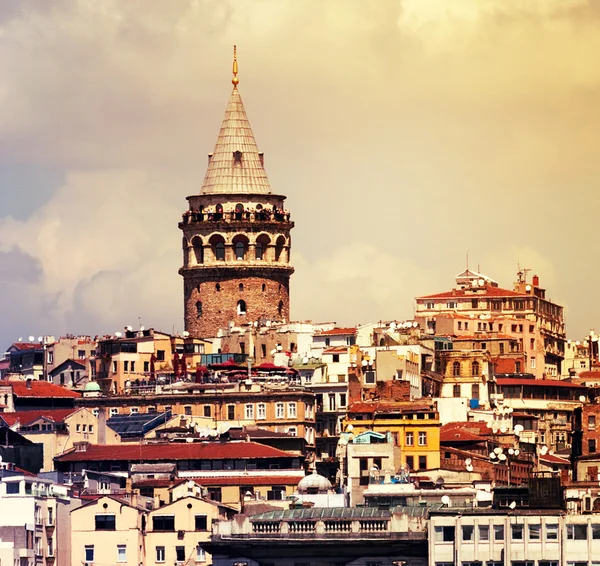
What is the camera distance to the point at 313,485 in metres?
160

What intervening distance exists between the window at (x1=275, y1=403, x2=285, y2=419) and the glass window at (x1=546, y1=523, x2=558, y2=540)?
68651 millimetres

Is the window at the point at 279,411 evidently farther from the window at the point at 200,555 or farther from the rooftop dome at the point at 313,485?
the window at the point at 200,555

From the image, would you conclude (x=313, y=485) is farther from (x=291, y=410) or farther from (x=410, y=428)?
(x=291, y=410)

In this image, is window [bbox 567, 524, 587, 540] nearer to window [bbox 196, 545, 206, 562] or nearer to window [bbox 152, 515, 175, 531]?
window [bbox 196, 545, 206, 562]

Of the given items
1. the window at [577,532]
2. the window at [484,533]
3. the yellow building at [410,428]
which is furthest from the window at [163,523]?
the yellow building at [410,428]

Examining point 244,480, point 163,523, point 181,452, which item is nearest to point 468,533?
point 163,523

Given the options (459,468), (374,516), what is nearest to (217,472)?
(459,468)

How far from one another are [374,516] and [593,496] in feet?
93.6

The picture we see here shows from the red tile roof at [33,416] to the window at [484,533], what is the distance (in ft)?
215

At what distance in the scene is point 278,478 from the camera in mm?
175375

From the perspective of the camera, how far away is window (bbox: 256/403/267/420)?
7830 inches

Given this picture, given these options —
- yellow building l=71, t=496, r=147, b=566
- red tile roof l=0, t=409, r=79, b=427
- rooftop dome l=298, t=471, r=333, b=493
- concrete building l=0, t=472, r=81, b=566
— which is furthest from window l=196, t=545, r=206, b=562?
red tile roof l=0, t=409, r=79, b=427

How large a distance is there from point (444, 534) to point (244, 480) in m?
43.9

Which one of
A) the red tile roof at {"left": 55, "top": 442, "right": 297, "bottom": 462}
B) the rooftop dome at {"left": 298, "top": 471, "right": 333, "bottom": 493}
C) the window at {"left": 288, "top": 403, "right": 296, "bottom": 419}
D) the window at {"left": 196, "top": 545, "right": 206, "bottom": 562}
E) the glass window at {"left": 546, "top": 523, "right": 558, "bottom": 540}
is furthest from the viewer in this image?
the window at {"left": 288, "top": 403, "right": 296, "bottom": 419}
